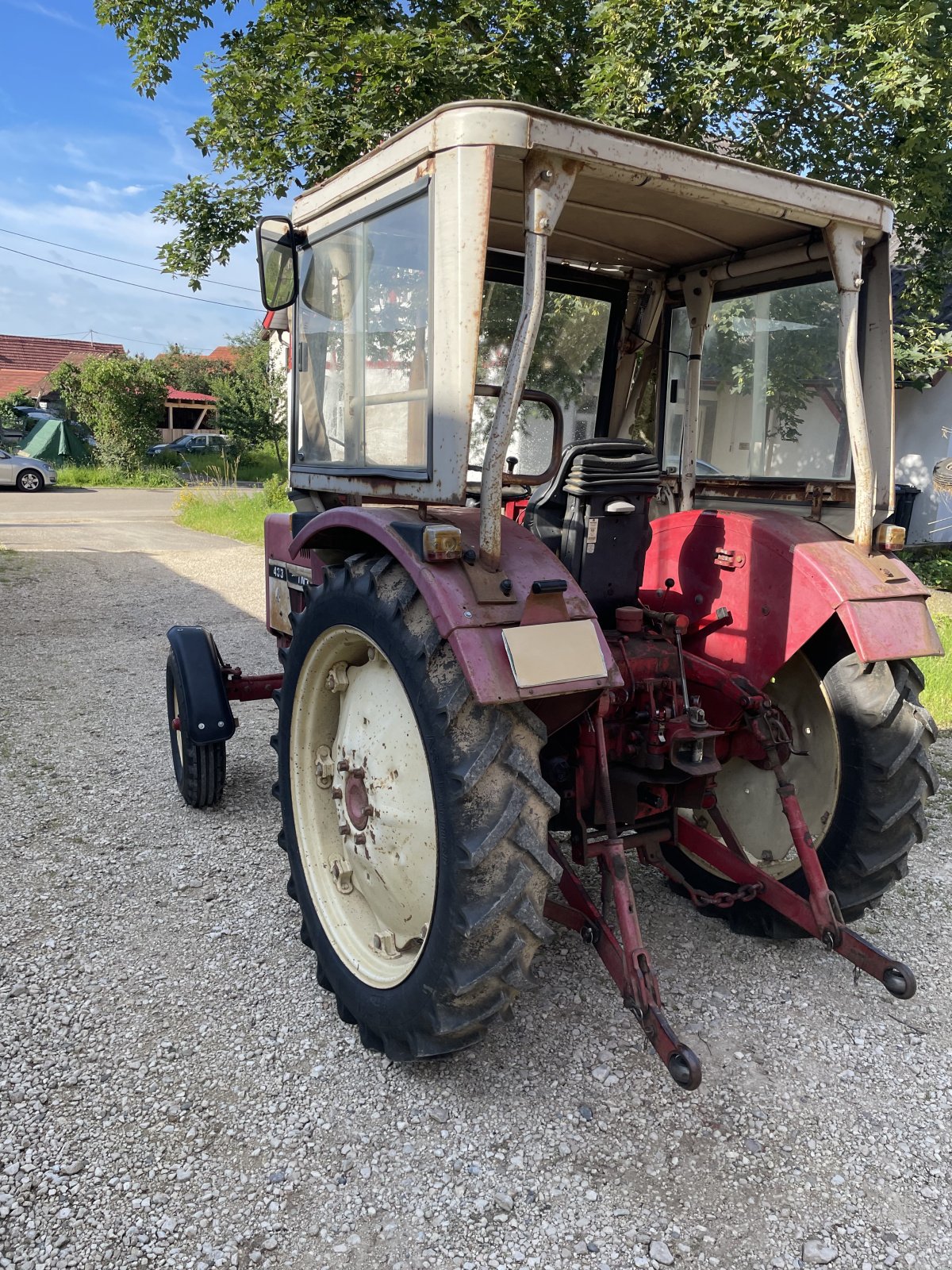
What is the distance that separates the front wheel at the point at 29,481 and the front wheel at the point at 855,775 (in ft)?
74.3

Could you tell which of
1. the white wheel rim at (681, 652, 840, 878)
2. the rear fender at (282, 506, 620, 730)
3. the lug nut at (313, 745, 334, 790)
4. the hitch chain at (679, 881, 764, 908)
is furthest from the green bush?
the rear fender at (282, 506, 620, 730)

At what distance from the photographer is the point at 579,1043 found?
2.57 m

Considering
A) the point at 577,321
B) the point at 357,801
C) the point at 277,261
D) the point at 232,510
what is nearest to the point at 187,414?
the point at 232,510

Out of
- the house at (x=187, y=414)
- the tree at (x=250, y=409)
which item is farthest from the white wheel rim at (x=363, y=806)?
the house at (x=187, y=414)

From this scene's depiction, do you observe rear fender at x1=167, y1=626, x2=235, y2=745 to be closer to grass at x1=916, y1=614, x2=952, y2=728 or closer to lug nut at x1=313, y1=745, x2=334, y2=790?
lug nut at x1=313, y1=745, x2=334, y2=790

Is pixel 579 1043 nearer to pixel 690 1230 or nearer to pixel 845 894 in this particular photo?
pixel 690 1230

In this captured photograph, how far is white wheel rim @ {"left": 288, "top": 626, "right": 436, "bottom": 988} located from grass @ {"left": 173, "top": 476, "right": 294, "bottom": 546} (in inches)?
440

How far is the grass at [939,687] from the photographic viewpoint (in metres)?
5.60

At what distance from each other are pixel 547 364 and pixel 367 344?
1071mm

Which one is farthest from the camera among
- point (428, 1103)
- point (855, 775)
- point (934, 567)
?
point (934, 567)

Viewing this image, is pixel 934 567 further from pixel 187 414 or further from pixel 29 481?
pixel 187 414

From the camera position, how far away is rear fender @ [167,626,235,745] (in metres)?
3.83

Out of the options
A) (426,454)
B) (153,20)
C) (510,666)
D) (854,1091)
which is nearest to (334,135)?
(153,20)

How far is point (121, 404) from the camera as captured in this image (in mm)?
23469
